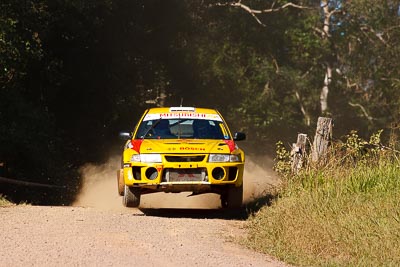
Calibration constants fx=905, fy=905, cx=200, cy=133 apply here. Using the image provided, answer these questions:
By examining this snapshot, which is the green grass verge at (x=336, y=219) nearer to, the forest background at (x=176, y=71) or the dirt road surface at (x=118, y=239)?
the dirt road surface at (x=118, y=239)

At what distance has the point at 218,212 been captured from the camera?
15398mm

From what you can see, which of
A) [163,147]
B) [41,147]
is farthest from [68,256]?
[41,147]

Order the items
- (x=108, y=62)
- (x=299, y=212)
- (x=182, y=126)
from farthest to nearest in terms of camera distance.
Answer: (x=108, y=62) → (x=182, y=126) → (x=299, y=212)

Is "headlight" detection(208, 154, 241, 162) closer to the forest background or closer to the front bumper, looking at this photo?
the front bumper

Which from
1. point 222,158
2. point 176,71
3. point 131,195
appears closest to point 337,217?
point 222,158

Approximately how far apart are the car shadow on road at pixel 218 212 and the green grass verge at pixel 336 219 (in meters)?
0.54

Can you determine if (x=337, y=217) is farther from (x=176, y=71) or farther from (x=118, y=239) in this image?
(x=176, y=71)

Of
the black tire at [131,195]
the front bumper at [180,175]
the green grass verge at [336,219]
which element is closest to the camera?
the green grass verge at [336,219]

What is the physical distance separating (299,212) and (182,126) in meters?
3.82

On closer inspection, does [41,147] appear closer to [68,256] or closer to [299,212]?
[299,212]

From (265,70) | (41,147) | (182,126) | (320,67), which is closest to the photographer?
(182,126)

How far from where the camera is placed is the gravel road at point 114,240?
30.2 feet

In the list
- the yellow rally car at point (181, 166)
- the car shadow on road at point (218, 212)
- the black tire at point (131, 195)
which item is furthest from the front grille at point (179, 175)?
the car shadow on road at point (218, 212)

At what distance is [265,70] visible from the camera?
41031 millimetres
